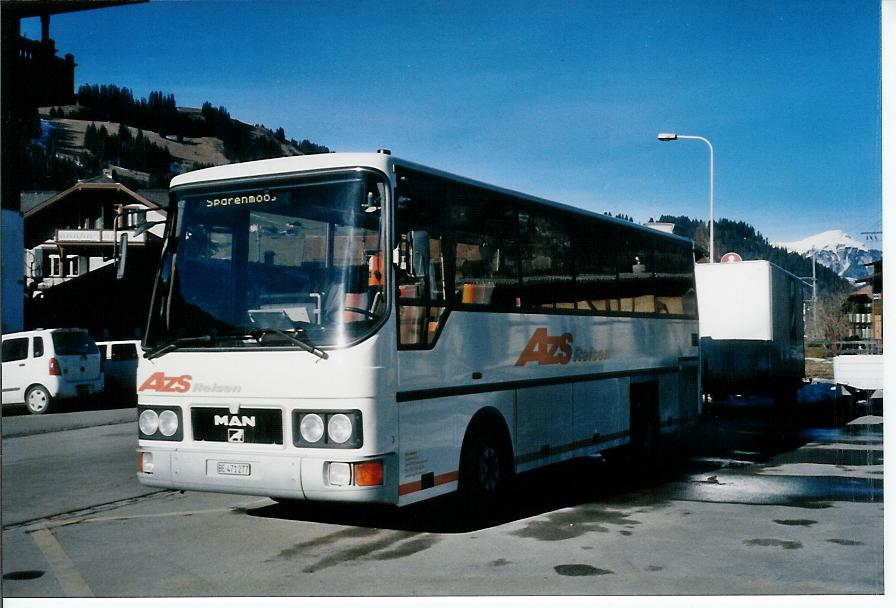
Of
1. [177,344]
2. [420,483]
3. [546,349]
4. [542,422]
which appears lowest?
[420,483]

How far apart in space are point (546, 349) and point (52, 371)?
13789mm

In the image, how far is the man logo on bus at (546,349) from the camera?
9.45m

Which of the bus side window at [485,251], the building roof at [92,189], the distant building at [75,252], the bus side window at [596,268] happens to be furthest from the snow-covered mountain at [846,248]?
the building roof at [92,189]

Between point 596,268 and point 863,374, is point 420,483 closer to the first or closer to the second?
point 596,268

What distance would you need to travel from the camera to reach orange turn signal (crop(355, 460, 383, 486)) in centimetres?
680

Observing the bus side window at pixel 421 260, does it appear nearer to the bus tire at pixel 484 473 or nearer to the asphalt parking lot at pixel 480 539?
the bus tire at pixel 484 473

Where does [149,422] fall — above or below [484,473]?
above

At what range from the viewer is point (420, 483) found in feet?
24.5

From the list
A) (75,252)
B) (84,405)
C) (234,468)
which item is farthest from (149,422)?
(84,405)

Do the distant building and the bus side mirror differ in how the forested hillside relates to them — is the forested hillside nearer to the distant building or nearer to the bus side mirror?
the distant building

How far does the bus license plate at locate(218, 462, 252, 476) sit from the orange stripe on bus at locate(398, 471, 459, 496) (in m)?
1.24

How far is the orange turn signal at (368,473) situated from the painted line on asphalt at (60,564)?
6.80ft

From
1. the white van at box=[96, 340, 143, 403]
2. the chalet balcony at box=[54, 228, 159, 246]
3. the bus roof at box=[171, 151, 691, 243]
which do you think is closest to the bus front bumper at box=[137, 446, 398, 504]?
the bus roof at box=[171, 151, 691, 243]
